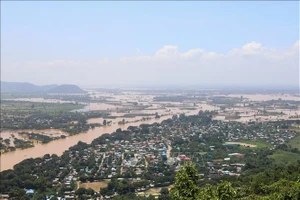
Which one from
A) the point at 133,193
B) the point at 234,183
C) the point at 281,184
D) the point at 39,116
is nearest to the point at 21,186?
the point at 133,193

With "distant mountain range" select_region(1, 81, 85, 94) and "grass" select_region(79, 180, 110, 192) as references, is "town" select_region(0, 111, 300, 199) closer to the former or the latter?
"grass" select_region(79, 180, 110, 192)

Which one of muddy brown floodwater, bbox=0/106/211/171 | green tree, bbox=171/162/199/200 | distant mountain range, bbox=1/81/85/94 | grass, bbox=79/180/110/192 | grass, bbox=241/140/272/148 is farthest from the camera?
distant mountain range, bbox=1/81/85/94

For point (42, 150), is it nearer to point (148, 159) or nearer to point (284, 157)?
point (148, 159)

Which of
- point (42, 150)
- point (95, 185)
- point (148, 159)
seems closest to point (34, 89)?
point (42, 150)

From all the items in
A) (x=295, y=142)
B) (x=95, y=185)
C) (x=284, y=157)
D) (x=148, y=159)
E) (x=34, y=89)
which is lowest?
(x=95, y=185)

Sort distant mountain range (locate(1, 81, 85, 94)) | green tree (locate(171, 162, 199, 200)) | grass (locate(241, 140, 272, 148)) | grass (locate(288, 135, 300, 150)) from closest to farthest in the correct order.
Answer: green tree (locate(171, 162, 199, 200)) → grass (locate(288, 135, 300, 150)) → grass (locate(241, 140, 272, 148)) → distant mountain range (locate(1, 81, 85, 94))

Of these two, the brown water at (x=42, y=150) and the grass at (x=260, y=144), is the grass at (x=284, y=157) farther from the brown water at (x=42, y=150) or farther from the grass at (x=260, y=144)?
the brown water at (x=42, y=150)

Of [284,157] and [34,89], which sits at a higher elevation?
[34,89]

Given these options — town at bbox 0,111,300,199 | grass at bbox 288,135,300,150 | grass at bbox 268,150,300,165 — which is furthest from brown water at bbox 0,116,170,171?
grass at bbox 288,135,300,150

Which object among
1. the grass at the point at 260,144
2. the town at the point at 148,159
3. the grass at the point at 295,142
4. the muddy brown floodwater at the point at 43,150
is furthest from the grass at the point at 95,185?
the grass at the point at 295,142
